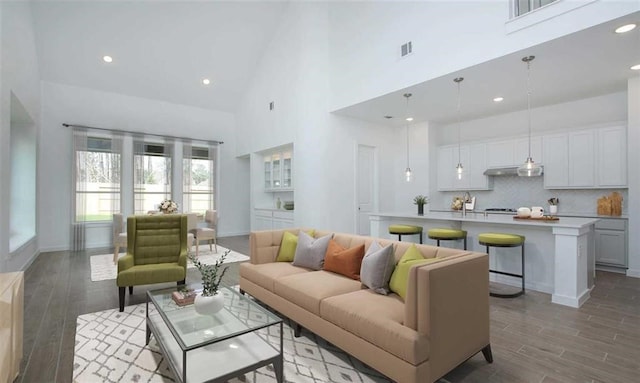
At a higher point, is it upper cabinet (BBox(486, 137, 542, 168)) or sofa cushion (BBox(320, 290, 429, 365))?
upper cabinet (BBox(486, 137, 542, 168))

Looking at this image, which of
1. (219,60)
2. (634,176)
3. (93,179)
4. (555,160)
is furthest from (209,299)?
(219,60)

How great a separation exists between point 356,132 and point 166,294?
520 centimetres

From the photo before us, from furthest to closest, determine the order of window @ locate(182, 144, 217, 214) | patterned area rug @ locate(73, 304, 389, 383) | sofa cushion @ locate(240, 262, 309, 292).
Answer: window @ locate(182, 144, 217, 214), sofa cushion @ locate(240, 262, 309, 292), patterned area rug @ locate(73, 304, 389, 383)

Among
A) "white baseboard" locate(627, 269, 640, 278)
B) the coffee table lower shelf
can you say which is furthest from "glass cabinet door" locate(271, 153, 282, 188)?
"white baseboard" locate(627, 269, 640, 278)

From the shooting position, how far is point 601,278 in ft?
15.3

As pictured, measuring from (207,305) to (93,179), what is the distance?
6686 millimetres

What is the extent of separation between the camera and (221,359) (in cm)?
202

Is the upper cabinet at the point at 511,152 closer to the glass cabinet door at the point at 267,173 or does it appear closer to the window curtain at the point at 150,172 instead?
the glass cabinet door at the point at 267,173

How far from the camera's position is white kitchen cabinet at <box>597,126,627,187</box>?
4.99 m

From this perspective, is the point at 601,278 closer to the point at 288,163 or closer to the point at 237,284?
the point at 237,284

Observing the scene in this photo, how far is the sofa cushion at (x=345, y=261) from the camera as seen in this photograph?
3031 millimetres

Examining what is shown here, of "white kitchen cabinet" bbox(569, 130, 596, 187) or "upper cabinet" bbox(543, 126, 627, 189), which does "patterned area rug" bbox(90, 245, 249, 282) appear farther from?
"white kitchen cabinet" bbox(569, 130, 596, 187)

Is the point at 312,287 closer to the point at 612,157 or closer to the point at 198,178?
the point at 612,157

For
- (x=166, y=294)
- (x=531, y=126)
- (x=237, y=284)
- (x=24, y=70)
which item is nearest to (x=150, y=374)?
(x=166, y=294)
